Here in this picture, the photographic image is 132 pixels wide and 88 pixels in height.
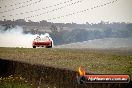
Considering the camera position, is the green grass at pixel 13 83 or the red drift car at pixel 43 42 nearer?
the green grass at pixel 13 83

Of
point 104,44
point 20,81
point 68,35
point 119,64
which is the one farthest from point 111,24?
point 104,44

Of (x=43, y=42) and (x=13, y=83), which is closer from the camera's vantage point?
(x=13, y=83)

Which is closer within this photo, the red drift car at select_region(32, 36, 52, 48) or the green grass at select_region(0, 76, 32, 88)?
the green grass at select_region(0, 76, 32, 88)

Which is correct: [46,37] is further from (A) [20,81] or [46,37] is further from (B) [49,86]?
(B) [49,86]

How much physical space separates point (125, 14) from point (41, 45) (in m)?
9.71

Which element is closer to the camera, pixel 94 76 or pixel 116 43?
pixel 94 76

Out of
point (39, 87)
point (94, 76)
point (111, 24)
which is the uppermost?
point (111, 24)

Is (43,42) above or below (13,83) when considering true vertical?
above

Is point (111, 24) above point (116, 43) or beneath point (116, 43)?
above

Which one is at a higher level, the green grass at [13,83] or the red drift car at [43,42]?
the red drift car at [43,42]

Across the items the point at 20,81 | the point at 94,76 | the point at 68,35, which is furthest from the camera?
the point at 68,35

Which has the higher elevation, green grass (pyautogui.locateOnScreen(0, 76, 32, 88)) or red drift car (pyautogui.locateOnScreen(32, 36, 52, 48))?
red drift car (pyautogui.locateOnScreen(32, 36, 52, 48))

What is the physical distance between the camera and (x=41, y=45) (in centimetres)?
2106

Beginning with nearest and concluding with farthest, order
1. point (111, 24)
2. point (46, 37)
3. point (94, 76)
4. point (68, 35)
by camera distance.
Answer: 1. point (94, 76)
2. point (111, 24)
3. point (68, 35)
4. point (46, 37)
